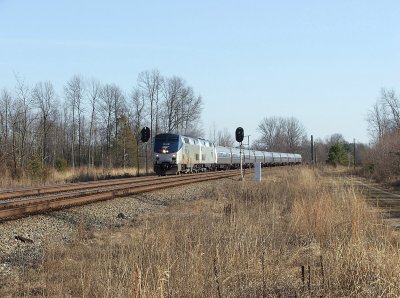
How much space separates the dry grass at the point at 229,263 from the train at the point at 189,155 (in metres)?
19.5

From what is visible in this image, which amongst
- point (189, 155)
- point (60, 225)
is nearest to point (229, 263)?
point (60, 225)

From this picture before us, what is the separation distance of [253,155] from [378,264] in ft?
173

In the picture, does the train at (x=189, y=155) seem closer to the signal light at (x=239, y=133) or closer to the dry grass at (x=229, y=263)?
the signal light at (x=239, y=133)

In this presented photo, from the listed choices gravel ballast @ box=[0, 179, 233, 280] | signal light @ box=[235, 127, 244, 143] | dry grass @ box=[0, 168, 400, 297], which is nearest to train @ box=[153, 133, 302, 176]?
signal light @ box=[235, 127, 244, 143]

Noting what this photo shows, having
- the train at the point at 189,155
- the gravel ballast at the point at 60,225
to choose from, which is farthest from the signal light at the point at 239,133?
the gravel ballast at the point at 60,225

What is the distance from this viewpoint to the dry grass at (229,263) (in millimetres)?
4915

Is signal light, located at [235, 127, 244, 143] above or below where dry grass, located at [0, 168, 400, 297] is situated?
above

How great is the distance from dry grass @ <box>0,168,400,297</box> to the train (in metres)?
19.5

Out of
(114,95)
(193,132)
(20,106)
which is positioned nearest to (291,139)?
(193,132)

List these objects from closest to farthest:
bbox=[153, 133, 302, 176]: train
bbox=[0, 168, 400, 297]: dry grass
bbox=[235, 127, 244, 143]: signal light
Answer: bbox=[0, 168, 400, 297]: dry grass → bbox=[235, 127, 244, 143]: signal light → bbox=[153, 133, 302, 176]: train

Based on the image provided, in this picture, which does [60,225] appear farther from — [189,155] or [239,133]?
[189,155]

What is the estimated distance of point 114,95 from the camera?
84625 mm

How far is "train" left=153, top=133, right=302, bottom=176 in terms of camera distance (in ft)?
110

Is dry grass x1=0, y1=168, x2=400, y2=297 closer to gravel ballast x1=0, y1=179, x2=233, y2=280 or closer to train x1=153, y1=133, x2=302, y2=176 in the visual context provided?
gravel ballast x1=0, y1=179, x2=233, y2=280
